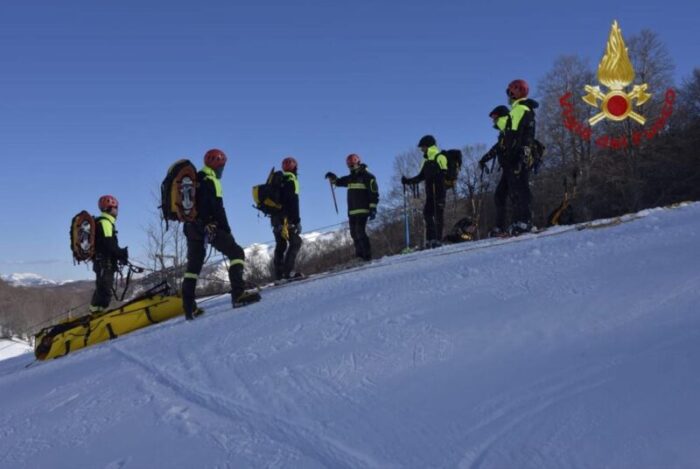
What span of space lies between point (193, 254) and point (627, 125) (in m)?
30.3

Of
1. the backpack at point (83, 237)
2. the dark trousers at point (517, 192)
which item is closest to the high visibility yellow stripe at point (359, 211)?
the dark trousers at point (517, 192)

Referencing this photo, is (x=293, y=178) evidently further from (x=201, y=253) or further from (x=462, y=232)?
(x=462, y=232)

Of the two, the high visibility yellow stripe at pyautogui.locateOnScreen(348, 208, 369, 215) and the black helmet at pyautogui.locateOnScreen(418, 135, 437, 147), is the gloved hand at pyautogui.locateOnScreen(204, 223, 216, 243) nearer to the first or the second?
the high visibility yellow stripe at pyautogui.locateOnScreen(348, 208, 369, 215)

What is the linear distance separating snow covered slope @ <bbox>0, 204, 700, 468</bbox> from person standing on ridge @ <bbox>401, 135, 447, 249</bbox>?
3.02 meters

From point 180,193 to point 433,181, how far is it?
4.27 meters

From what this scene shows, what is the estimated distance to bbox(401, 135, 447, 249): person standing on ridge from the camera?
8984 millimetres

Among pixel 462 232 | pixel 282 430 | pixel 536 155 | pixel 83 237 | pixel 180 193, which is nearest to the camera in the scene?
pixel 282 430

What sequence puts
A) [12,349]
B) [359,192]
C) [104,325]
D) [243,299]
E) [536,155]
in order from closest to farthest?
[243,299]
[536,155]
[104,325]
[359,192]
[12,349]

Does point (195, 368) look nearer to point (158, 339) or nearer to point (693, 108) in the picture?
point (158, 339)

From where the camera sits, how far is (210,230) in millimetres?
6809

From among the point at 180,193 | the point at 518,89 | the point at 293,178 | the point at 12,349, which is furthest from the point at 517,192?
the point at 12,349

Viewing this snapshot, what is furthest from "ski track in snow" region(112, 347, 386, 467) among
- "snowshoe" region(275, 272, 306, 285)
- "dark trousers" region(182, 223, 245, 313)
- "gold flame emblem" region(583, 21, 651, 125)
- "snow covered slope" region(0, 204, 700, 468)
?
"gold flame emblem" region(583, 21, 651, 125)

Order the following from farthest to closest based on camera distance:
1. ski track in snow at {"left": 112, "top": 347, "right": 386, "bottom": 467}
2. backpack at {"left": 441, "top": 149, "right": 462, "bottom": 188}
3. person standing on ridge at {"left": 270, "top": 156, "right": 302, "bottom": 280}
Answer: backpack at {"left": 441, "top": 149, "right": 462, "bottom": 188} < person standing on ridge at {"left": 270, "top": 156, "right": 302, "bottom": 280} < ski track in snow at {"left": 112, "top": 347, "right": 386, "bottom": 467}

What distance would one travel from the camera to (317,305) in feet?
19.6
